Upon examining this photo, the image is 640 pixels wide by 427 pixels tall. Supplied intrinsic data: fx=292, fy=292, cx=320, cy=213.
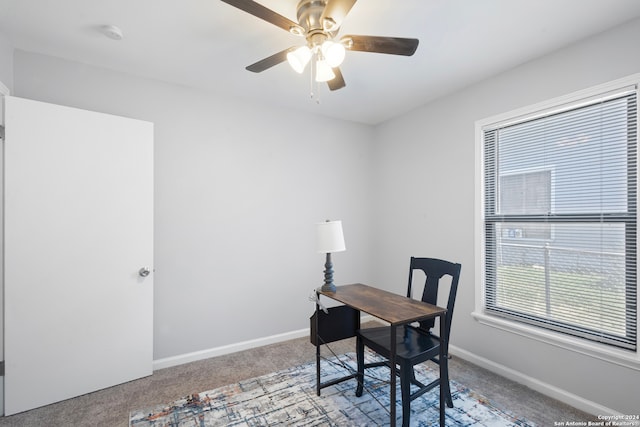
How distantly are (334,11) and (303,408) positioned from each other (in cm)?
246

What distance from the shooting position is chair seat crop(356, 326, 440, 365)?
179 cm

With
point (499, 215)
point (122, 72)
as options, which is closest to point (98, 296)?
point (122, 72)

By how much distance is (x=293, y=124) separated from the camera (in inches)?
135

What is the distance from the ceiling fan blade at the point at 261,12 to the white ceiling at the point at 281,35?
12.0 inches

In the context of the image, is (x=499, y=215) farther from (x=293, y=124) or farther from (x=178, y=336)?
(x=178, y=336)

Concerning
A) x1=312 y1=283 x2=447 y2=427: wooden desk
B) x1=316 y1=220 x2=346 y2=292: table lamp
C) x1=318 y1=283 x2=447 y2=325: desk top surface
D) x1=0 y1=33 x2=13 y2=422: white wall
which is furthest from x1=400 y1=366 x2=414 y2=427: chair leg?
x1=0 y1=33 x2=13 y2=422: white wall

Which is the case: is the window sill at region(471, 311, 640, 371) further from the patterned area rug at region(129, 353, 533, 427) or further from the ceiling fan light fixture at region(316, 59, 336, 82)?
the ceiling fan light fixture at region(316, 59, 336, 82)

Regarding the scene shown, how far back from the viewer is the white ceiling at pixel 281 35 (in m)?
1.77

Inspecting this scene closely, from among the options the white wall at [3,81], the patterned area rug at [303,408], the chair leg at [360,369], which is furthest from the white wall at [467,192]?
the white wall at [3,81]

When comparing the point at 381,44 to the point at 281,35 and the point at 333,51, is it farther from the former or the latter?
the point at 281,35

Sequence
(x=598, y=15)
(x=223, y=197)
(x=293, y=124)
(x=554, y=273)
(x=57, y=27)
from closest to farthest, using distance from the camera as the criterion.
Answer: (x=598, y=15) < (x=57, y=27) < (x=554, y=273) < (x=223, y=197) < (x=293, y=124)

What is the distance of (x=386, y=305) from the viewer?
6.32 feet

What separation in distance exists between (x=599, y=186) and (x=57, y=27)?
152 inches

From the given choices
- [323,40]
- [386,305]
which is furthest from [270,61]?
[386,305]
